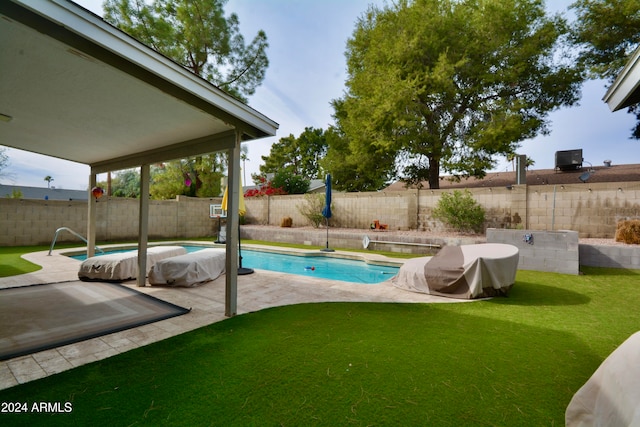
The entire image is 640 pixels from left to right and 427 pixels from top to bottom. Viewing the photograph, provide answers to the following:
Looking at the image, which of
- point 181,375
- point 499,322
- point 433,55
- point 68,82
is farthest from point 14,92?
point 433,55

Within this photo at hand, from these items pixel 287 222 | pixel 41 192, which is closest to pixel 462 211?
pixel 287 222

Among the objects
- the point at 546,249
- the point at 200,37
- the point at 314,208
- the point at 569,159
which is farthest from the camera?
the point at 569,159

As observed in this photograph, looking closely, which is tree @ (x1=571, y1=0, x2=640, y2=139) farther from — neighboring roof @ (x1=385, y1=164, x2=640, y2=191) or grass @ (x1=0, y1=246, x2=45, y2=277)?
grass @ (x1=0, y1=246, x2=45, y2=277)

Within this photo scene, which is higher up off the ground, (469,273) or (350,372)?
(469,273)

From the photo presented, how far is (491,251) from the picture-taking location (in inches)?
186

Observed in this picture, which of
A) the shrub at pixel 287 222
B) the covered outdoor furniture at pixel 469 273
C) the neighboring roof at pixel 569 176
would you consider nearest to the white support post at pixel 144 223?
the covered outdoor furniture at pixel 469 273

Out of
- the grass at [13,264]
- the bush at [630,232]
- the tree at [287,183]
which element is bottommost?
the grass at [13,264]

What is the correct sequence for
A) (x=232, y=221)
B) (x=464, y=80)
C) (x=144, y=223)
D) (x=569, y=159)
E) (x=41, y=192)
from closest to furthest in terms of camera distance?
(x=232, y=221) < (x=144, y=223) < (x=464, y=80) < (x=569, y=159) < (x=41, y=192)

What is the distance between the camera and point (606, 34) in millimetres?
12438

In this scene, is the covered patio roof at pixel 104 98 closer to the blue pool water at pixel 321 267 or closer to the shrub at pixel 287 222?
the blue pool water at pixel 321 267

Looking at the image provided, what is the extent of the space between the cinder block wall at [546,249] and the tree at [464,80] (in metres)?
7.79

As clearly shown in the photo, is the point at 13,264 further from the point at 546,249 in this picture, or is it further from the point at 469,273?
the point at 546,249

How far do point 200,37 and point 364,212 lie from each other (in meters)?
14.4

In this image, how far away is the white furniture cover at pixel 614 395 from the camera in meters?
1.17
